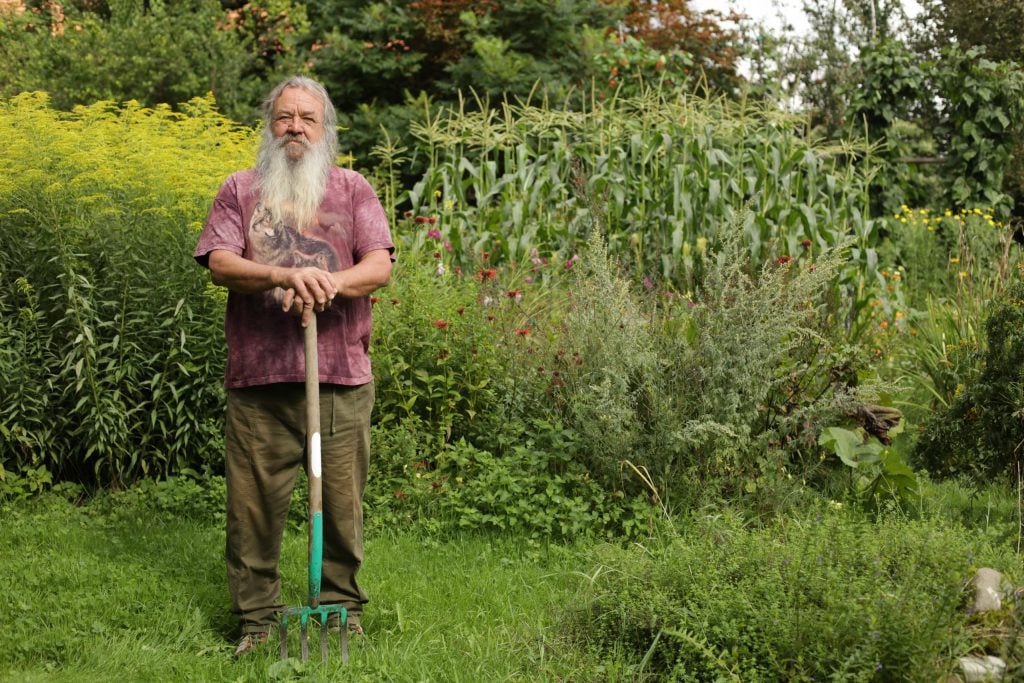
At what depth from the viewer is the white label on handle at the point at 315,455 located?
148 inches

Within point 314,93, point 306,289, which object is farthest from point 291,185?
point 306,289

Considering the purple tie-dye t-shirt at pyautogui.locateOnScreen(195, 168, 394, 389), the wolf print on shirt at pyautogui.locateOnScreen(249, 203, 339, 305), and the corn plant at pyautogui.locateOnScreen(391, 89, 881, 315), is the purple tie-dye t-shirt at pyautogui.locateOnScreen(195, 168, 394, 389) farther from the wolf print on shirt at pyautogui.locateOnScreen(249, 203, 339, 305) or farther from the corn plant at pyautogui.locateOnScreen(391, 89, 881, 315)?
the corn plant at pyautogui.locateOnScreen(391, 89, 881, 315)

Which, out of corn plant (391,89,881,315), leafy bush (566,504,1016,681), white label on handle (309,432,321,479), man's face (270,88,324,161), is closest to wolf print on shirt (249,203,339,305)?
man's face (270,88,324,161)

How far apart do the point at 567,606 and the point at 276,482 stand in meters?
1.15

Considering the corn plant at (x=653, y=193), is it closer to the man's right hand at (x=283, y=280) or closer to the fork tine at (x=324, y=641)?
the man's right hand at (x=283, y=280)

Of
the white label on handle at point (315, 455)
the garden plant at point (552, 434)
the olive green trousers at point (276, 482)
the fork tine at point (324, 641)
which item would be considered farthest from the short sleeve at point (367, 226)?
the garden plant at point (552, 434)

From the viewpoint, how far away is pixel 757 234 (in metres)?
7.50

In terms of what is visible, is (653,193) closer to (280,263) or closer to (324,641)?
(280,263)

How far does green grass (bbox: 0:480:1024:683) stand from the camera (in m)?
3.44

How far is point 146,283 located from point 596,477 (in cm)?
257

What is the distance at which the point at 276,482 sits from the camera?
4.09 meters

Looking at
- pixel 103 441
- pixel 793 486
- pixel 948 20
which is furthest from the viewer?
pixel 948 20

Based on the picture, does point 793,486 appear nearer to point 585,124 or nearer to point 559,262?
point 559,262

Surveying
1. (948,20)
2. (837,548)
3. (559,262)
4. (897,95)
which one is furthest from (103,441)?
(948,20)
